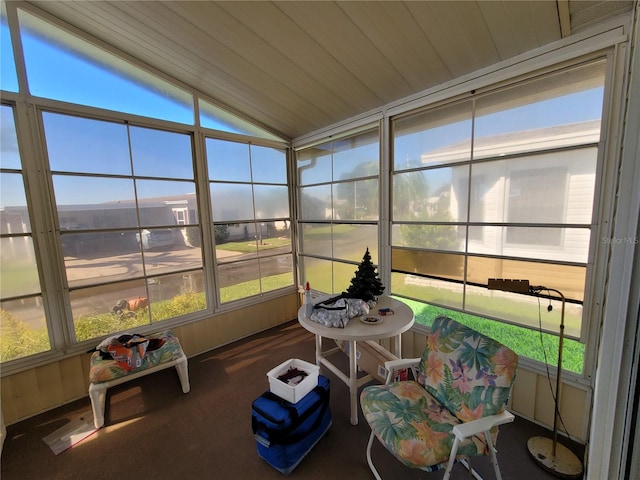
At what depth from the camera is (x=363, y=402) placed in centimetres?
155

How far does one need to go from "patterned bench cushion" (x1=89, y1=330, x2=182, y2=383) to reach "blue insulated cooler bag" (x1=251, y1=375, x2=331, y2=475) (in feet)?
3.64

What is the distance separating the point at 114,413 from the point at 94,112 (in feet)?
8.35

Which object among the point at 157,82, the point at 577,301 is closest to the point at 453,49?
the point at 577,301

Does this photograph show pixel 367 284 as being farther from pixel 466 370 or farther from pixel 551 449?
pixel 551 449

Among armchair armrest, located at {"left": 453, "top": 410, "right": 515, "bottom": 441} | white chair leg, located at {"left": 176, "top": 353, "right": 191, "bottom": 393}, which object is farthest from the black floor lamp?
white chair leg, located at {"left": 176, "top": 353, "right": 191, "bottom": 393}

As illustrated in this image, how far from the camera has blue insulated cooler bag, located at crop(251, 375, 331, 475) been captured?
5.06 feet

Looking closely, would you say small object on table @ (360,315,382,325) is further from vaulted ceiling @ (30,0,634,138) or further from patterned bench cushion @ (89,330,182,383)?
vaulted ceiling @ (30,0,634,138)

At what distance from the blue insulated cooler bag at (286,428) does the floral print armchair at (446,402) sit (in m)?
0.36

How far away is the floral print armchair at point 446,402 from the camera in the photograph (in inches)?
49.3

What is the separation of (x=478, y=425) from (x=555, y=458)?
0.97 metres

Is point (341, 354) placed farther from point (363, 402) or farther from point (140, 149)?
point (140, 149)

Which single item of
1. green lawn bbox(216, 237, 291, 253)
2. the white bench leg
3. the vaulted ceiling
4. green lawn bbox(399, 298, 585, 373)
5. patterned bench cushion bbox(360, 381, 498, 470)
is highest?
the vaulted ceiling

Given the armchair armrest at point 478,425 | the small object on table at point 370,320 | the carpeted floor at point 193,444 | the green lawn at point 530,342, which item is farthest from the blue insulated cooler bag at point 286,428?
the green lawn at point 530,342

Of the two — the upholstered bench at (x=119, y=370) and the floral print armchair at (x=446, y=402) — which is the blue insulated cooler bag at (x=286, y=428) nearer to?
the floral print armchair at (x=446, y=402)
